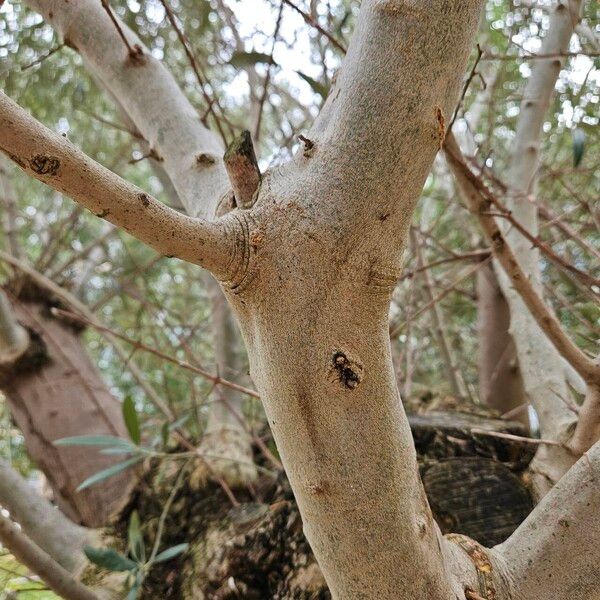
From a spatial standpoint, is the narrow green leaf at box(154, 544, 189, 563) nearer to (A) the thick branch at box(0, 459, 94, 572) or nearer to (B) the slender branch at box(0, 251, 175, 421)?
(A) the thick branch at box(0, 459, 94, 572)

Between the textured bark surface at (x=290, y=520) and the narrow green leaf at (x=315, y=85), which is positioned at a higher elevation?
the narrow green leaf at (x=315, y=85)

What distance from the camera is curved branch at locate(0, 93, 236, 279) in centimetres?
54

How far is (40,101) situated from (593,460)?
97.6 inches

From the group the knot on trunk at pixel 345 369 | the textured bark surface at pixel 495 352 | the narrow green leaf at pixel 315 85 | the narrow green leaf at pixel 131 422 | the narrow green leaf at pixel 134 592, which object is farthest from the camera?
the textured bark surface at pixel 495 352

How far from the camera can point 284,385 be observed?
0.75m

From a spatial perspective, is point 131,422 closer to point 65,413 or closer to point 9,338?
point 65,413

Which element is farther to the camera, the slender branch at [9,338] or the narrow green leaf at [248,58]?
the slender branch at [9,338]

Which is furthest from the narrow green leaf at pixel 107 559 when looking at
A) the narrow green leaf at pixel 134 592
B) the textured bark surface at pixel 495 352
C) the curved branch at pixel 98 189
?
the textured bark surface at pixel 495 352

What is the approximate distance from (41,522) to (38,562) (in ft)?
2.05

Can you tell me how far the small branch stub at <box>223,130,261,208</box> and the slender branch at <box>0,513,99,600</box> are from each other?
1.82 feet

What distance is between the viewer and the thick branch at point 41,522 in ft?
4.61

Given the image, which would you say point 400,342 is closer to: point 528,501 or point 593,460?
point 528,501

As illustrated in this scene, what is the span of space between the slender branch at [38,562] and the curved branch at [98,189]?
1.60 feet

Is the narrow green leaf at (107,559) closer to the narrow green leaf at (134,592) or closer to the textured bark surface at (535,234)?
the narrow green leaf at (134,592)
